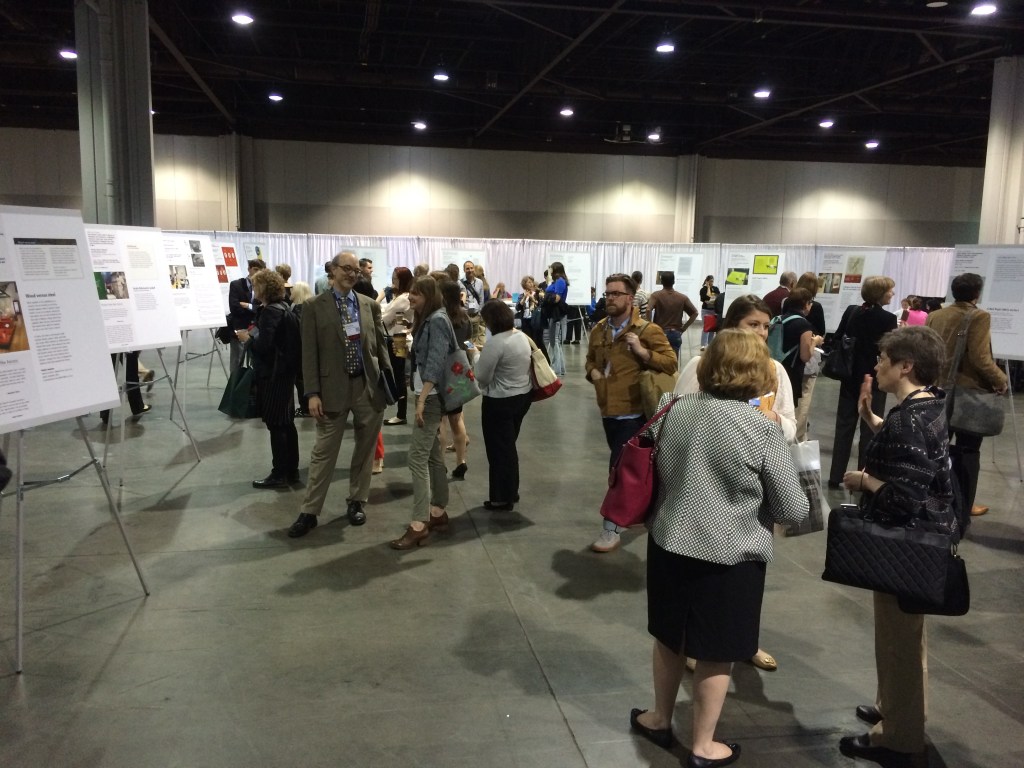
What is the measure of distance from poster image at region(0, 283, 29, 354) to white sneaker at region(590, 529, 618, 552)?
2.77 meters

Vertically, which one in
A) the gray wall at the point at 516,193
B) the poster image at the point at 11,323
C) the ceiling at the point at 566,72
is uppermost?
the ceiling at the point at 566,72

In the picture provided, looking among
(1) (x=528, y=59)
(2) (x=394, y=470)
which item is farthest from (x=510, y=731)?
(1) (x=528, y=59)

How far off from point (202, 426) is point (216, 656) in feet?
14.4

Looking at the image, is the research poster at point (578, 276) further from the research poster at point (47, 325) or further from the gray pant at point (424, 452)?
the research poster at point (47, 325)

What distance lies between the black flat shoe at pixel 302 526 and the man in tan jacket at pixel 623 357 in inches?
67.0

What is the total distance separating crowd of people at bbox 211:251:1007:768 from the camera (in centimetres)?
208

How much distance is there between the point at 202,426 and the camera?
684cm

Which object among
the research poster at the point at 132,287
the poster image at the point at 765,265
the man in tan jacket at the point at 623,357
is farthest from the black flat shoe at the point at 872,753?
the poster image at the point at 765,265

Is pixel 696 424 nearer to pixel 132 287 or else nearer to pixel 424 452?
pixel 424 452

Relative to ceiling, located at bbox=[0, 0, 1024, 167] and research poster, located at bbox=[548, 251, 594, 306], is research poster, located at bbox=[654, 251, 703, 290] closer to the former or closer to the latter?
research poster, located at bbox=[548, 251, 594, 306]

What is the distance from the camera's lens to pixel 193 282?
21.2 feet

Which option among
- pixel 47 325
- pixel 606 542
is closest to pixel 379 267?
pixel 606 542

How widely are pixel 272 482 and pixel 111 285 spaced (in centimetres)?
161

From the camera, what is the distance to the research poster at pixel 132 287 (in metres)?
4.71
